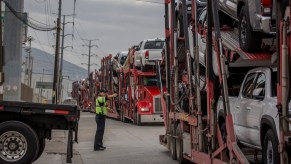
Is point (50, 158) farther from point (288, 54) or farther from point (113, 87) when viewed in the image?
point (113, 87)

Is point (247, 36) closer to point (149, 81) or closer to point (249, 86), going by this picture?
point (249, 86)

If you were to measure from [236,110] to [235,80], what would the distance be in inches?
51.1

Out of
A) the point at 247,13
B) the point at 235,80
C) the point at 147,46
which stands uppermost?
the point at 147,46

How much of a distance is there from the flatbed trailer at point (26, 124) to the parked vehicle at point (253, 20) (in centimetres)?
380

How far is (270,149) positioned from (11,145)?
5401 millimetres

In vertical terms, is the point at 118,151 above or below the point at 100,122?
below

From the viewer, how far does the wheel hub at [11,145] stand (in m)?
10.4

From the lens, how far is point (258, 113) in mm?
7812

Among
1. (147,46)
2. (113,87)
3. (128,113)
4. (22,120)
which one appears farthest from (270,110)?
(113,87)

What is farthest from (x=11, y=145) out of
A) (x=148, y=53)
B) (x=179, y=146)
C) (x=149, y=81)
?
(x=149, y=81)

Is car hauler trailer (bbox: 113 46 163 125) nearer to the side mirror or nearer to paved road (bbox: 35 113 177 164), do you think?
paved road (bbox: 35 113 177 164)

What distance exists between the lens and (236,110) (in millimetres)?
9125

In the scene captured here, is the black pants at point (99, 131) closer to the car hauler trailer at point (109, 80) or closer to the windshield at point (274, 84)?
the windshield at point (274, 84)

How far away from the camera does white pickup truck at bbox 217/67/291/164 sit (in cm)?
713
